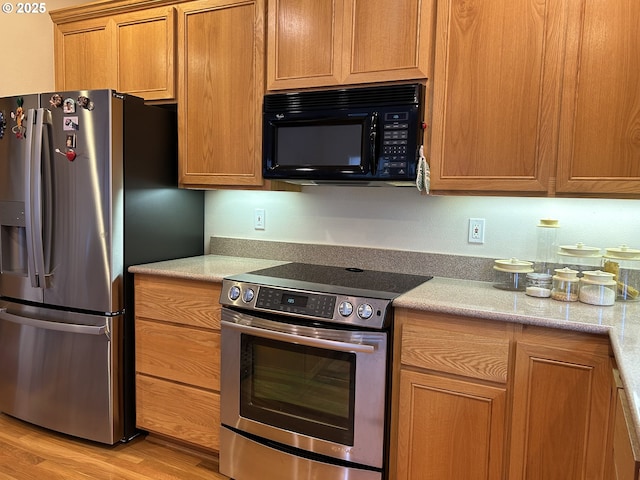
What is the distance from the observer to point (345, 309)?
179cm

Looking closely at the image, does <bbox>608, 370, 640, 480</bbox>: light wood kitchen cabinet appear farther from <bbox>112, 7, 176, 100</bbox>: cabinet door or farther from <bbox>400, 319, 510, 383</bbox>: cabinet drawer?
<bbox>112, 7, 176, 100</bbox>: cabinet door

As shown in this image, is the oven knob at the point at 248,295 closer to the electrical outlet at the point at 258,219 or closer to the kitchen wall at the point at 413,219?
the kitchen wall at the point at 413,219

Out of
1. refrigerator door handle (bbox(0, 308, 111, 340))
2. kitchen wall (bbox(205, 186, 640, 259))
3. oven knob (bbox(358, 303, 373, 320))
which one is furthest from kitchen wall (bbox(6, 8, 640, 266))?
refrigerator door handle (bbox(0, 308, 111, 340))

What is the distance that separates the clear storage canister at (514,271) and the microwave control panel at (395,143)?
1.82 feet

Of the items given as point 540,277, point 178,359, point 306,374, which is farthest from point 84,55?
point 540,277

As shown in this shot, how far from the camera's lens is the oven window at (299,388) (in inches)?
72.7

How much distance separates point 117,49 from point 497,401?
2508 mm

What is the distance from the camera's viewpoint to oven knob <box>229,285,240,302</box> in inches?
79.0

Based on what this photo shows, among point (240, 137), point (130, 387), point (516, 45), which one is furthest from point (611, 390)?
point (130, 387)

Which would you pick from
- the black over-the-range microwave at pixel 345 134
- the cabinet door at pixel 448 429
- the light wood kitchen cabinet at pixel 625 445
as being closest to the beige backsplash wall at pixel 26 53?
the black over-the-range microwave at pixel 345 134

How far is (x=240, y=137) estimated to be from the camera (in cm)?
234

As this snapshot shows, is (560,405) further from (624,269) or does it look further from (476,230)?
(476,230)

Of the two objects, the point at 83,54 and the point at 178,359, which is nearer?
the point at 178,359

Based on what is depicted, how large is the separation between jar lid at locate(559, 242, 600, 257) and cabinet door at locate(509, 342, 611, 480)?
473 mm
